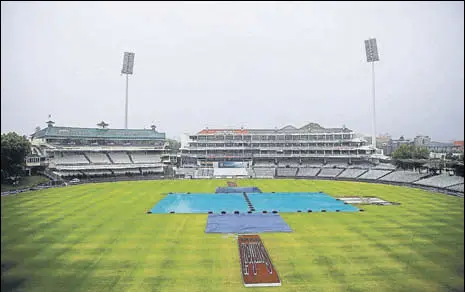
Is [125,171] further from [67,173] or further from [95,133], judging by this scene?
[67,173]

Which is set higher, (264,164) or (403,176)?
(264,164)

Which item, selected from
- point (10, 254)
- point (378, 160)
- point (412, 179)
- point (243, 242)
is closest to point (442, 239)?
point (243, 242)

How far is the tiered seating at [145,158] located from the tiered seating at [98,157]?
6.99 m

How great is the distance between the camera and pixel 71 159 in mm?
75500

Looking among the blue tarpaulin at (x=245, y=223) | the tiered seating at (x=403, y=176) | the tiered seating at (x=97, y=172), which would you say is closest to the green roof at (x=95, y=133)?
the tiered seating at (x=97, y=172)

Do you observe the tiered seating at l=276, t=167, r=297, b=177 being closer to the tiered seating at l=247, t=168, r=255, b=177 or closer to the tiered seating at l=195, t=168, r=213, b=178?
the tiered seating at l=247, t=168, r=255, b=177

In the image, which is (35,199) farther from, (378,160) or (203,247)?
(378,160)

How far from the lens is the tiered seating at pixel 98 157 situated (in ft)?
260

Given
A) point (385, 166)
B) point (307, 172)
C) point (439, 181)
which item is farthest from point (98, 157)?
point (439, 181)

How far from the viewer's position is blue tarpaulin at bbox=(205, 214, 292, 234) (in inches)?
1143

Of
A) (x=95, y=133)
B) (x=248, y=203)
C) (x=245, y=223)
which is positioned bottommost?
(x=245, y=223)

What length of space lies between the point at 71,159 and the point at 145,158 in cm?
1804

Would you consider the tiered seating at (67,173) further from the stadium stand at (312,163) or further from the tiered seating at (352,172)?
the tiered seating at (352,172)

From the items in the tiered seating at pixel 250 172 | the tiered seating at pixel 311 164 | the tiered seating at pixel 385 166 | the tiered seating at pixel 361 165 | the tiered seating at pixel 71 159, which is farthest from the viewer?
the tiered seating at pixel 311 164
